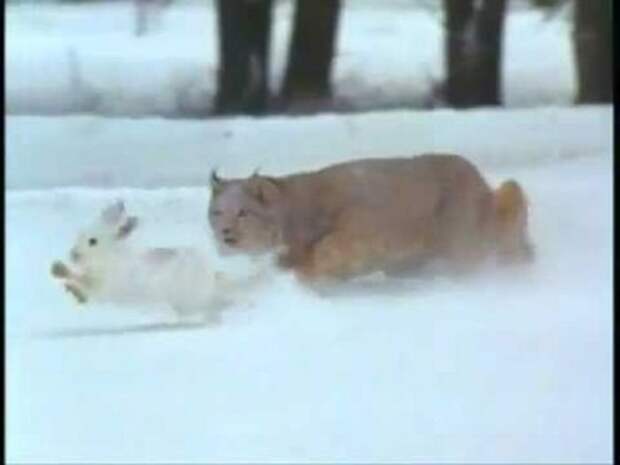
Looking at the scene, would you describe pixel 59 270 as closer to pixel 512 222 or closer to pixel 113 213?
pixel 113 213

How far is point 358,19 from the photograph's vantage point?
46.5 inches

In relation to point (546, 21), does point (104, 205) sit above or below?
below

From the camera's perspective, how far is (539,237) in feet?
3.91

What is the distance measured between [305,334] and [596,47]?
34 cm

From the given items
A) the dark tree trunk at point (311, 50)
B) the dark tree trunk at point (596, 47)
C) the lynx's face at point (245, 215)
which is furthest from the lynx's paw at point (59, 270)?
the dark tree trunk at point (596, 47)

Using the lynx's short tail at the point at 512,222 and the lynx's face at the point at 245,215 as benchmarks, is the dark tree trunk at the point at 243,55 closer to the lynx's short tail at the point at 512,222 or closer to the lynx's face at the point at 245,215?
the lynx's face at the point at 245,215

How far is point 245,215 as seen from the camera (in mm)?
1185

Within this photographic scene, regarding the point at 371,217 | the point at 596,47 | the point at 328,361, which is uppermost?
the point at 596,47

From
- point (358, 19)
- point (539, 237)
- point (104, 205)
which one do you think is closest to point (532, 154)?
point (539, 237)

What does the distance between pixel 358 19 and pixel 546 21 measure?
0.16m

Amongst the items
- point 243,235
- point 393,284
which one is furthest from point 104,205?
point 393,284

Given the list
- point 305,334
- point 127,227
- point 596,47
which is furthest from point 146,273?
point 596,47

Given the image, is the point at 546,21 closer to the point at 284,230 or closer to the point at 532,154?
the point at 532,154

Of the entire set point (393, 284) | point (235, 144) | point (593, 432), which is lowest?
point (593, 432)
